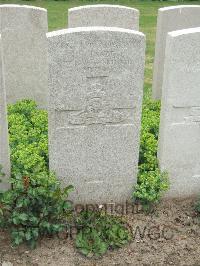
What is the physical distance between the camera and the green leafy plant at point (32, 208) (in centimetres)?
422

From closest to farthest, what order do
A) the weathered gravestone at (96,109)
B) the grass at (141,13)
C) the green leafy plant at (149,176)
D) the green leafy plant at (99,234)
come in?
the weathered gravestone at (96,109) < the green leafy plant at (99,234) < the green leafy plant at (149,176) < the grass at (141,13)

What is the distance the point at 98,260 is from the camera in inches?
168

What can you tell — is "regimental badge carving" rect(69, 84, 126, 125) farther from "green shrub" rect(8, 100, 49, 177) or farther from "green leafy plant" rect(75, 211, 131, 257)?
"green leafy plant" rect(75, 211, 131, 257)

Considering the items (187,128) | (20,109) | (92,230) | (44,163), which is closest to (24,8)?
(20,109)

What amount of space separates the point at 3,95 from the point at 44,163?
105 centimetres

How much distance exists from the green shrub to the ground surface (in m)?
0.75

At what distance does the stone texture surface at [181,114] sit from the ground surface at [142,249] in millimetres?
480

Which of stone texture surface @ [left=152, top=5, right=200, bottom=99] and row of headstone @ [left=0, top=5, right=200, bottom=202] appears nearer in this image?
row of headstone @ [left=0, top=5, right=200, bottom=202]

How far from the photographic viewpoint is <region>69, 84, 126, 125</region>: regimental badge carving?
4.41 m

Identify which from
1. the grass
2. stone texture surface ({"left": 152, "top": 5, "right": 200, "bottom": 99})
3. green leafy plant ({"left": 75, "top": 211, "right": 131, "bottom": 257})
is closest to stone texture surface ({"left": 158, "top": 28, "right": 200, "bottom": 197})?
green leafy plant ({"left": 75, "top": 211, "right": 131, "bottom": 257})

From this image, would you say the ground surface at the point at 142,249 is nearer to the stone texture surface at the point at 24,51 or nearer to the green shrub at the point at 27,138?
the green shrub at the point at 27,138

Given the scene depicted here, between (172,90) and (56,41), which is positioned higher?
(56,41)

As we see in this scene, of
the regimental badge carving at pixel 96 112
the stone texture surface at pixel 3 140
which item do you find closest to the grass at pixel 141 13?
the regimental badge carving at pixel 96 112

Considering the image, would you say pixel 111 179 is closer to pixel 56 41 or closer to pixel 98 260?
pixel 98 260
